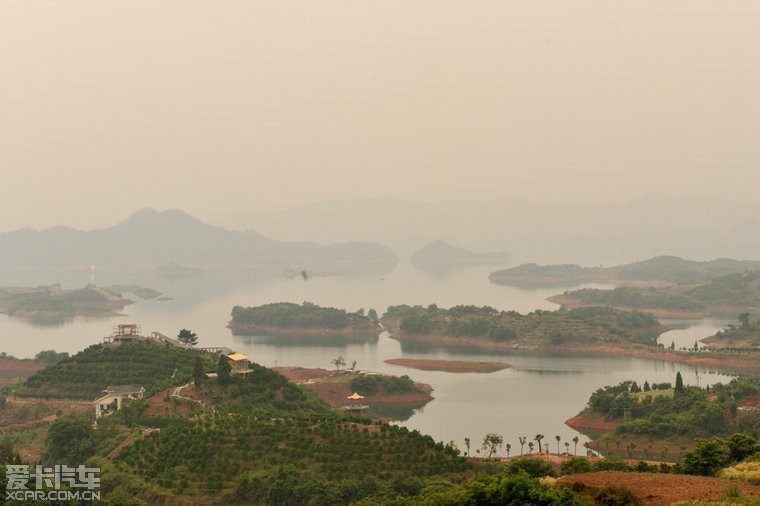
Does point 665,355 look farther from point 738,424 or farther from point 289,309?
point 289,309

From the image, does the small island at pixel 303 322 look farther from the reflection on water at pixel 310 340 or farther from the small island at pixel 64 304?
the small island at pixel 64 304

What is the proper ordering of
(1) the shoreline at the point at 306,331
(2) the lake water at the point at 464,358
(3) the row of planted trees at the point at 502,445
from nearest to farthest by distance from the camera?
(3) the row of planted trees at the point at 502,445 < (2) the lake water at the point at 464,358 < (1) the shoreline at the point at 306,331

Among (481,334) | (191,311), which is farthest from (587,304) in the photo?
(191,311)

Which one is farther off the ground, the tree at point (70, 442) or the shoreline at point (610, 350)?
the shoreline at point (610, 350)

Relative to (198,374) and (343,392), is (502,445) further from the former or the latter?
(343,392)

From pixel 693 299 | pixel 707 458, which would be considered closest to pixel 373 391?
pixel 707 458

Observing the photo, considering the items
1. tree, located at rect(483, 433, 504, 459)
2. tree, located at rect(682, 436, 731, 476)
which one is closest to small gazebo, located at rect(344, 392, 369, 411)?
tree, located at rect(483, 433, 504, 459)

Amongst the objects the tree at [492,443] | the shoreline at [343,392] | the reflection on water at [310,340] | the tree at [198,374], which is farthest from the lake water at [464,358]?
the tree at [198,374]
